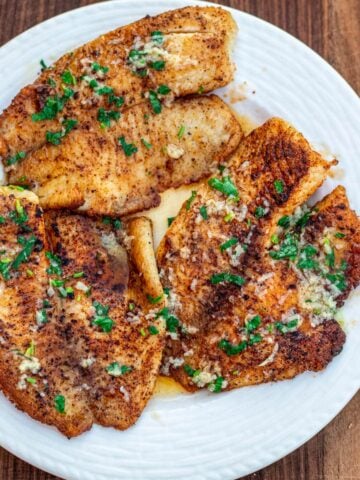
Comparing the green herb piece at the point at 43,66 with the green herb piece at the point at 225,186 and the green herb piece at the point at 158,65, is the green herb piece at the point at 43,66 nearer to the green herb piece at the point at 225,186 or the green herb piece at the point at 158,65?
the green herb piece at the point at 158,65

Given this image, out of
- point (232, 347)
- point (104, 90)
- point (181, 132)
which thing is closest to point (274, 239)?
point (232, 347)

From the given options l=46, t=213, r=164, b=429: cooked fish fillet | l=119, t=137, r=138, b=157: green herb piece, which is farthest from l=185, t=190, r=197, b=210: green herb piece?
l=119, t=137, r=138, b=157: green herb piece

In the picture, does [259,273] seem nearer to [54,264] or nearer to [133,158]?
[133,158]

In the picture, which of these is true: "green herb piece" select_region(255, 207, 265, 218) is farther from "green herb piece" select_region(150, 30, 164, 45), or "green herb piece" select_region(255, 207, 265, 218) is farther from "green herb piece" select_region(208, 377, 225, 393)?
"green herb piece" select_region(150, 30, 164, 45)

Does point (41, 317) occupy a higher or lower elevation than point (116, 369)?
higher

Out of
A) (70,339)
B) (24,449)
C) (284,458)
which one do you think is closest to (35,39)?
(70,339)

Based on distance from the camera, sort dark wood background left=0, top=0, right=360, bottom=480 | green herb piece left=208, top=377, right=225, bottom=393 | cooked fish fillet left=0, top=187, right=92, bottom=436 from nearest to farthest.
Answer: cooked fish fillet left=0, top=187, right=92, bottom=436, green herb piece left=208, top=377, right=225, bottom=393, dark wood background left=0, top=0, right=360, bottom=480

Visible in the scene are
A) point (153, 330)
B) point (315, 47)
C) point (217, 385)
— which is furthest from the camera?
point (315, 47)
